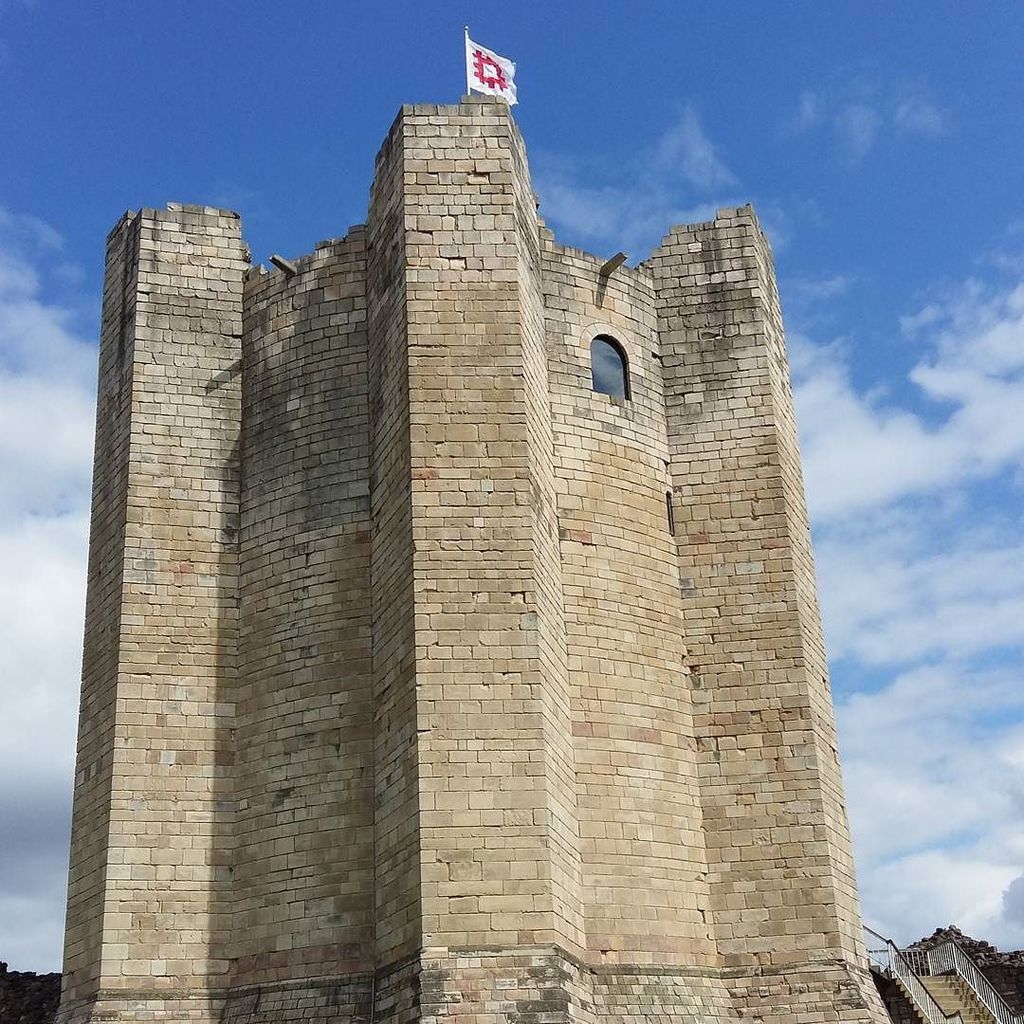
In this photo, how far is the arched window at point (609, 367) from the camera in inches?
726

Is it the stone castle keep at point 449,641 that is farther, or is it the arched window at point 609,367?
the arched window at point 609,367

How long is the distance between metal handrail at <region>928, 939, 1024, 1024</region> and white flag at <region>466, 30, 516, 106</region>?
14.9 metres

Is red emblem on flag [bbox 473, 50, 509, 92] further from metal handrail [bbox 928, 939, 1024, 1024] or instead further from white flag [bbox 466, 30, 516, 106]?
metal handrail [bbox 928, 939, 1024, 1024]

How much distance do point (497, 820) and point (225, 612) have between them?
17.0 ft

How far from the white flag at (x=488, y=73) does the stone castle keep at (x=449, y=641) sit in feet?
5.41

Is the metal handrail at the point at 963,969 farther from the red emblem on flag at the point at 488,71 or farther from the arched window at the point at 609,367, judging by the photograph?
the red emblem on flag at the point at 488,71

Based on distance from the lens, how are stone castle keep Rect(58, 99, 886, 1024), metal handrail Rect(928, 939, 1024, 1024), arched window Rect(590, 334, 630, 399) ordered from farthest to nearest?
1. metal handrail Rect(928, 939, 1024, 1024)
2. arched window Rect(590, 334, 630, 399)
3. stone castle keep Rect(58, 99, 886, 1024)

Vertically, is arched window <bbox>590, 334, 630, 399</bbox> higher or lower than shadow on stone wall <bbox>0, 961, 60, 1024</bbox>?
higher

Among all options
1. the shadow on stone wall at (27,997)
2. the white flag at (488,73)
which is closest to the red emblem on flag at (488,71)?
the white flag at (488,73)

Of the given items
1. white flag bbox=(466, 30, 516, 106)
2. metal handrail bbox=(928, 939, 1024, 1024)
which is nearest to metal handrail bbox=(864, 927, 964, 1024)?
metal handrail bbox=(928, 939, 1024, 1024)

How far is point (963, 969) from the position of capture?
22.2 m

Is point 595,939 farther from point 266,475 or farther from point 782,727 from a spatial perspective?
point 266,475

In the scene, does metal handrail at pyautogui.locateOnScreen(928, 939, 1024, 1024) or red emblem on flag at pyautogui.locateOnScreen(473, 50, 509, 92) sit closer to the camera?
red emblem on flag at pyautogui.locateOnScreen(473, 50, 509, 92)

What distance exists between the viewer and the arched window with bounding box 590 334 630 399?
18438 millimetres
